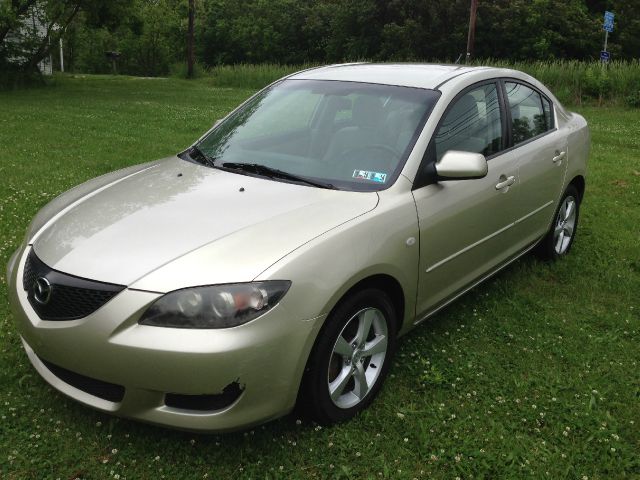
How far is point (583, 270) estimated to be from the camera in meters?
5.14

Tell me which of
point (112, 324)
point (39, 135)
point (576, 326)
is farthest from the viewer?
point (39, 135)

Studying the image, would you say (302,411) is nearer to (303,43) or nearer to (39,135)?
(39,135)

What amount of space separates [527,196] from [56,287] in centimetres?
310

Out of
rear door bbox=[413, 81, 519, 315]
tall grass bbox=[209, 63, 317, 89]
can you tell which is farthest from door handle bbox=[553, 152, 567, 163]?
tall grass bbox=[209, 63, 317, 89]

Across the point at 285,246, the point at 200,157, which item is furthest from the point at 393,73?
the point at 285,246

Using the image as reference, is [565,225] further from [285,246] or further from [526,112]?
[285,246]

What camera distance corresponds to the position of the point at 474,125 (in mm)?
3889

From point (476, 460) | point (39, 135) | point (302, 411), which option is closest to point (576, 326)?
point (476, 460)

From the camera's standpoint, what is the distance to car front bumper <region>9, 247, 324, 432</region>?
7.81 feet

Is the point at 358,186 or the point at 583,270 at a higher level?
the point at 358,186

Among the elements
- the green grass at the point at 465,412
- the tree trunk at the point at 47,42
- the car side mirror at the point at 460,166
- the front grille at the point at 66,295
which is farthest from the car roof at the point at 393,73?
the tree trunk at the point at 47,42

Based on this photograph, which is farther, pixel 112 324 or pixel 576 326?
pixel 576 326

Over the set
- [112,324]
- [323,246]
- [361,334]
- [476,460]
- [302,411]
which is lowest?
[476,460]

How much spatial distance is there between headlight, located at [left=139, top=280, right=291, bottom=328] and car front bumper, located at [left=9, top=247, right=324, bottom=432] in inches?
1.2
